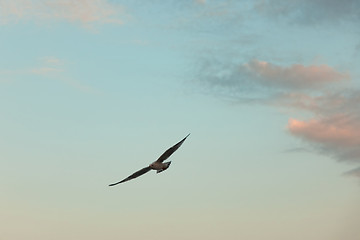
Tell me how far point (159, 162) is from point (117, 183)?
27.1 ft

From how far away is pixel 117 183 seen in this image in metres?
102

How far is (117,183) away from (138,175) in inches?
186

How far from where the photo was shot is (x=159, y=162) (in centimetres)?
9975

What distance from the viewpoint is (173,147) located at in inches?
3895

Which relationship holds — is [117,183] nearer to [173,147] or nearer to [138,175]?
[138,175]

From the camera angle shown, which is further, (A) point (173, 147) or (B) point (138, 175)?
(B) point (138, 175)

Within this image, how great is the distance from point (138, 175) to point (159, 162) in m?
7.43

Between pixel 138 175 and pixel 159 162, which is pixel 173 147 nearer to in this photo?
pixel 159 162

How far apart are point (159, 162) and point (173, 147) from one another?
3.40 meters

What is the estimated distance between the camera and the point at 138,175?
106 m

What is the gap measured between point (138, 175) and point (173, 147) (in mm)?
10284

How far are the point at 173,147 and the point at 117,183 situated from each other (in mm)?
11510

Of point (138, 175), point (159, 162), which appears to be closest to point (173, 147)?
point (159, 162)

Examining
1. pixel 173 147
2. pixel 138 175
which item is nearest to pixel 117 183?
pixel 138 175
